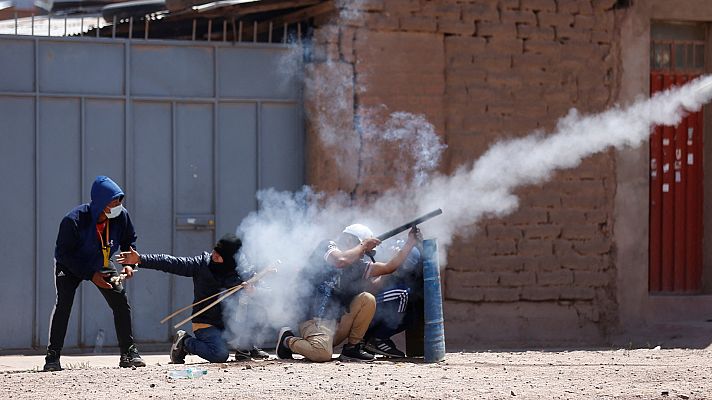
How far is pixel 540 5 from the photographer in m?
11.1

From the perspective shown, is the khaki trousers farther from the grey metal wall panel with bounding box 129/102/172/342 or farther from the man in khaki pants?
the grey metal wall panel with bounding box 129/102/172/342

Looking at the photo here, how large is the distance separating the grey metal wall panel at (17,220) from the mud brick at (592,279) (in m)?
4.62

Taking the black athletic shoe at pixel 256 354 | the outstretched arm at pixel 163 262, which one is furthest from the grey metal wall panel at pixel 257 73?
the black athletic shoe at pixel 256 354

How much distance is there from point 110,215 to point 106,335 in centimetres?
191

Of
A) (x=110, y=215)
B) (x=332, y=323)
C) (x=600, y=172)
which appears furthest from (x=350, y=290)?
(x=600, y=172)

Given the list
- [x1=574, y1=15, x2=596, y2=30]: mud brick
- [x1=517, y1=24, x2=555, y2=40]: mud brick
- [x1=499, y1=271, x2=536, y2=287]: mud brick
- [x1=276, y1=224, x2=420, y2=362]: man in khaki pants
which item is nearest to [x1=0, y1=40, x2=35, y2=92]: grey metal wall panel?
[x1=276, y1=224, x2=420, y2=362]: man in khaki pants

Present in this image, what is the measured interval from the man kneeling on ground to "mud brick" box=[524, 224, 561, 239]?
9.88 ft

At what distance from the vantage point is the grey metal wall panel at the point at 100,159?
405 inches

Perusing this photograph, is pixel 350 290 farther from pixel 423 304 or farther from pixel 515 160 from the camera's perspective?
pixel 515 160

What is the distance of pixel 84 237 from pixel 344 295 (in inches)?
72.5

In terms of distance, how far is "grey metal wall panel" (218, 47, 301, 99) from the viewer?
10633 millimetres

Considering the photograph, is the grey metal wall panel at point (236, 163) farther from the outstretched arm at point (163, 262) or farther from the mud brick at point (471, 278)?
the mud brick at point (471, 278)

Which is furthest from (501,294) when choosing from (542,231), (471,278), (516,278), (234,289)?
(234,289)

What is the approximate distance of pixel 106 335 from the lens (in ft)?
33.9
